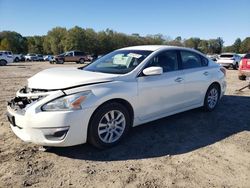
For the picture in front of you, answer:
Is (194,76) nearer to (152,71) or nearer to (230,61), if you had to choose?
(152,71)

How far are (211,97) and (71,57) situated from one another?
33.9m

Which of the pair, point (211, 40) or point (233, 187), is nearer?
point (233, 187)

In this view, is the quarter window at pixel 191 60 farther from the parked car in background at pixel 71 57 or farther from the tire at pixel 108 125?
the parked car in background at pixel 71 57

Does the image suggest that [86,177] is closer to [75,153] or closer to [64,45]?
[75,153]

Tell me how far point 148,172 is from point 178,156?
712 mm

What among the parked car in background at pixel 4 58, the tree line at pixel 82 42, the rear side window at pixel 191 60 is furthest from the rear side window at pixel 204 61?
the tree line at pixel 82 42

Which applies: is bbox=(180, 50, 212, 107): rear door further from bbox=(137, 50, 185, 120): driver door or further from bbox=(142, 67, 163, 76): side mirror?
bbox=(142, 67, 163, 76): side mirror

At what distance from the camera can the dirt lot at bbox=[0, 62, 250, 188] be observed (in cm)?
332

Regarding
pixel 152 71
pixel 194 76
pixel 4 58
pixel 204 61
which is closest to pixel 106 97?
pixel 152 71

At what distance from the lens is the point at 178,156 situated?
13.3 feet

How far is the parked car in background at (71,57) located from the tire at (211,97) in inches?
1302

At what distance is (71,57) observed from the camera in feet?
126

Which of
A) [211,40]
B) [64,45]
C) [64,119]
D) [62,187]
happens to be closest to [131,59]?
[64,119]

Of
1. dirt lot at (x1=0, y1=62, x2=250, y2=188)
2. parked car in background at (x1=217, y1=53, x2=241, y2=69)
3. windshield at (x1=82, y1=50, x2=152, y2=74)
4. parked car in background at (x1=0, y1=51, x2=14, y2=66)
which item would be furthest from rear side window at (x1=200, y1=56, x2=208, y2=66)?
parked car in background at (x1=0, y1=51, x2=14, y2=66)
